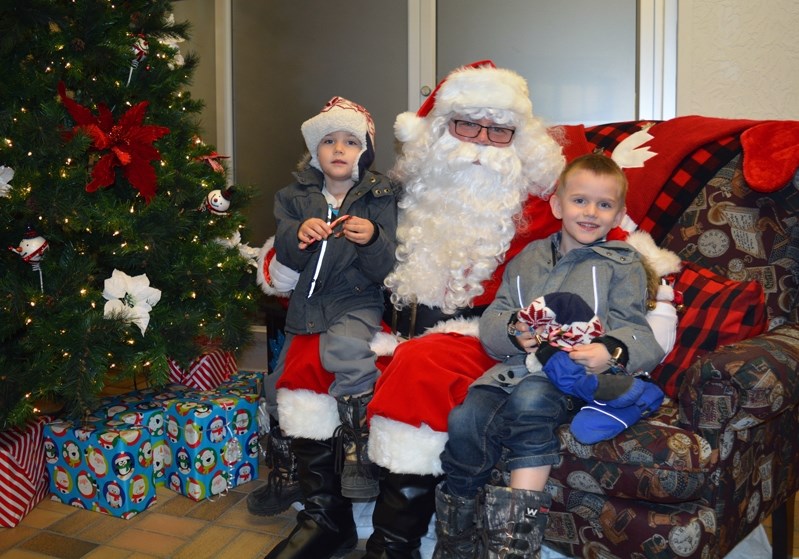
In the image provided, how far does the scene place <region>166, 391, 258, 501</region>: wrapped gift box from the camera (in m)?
2.38

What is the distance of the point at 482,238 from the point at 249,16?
2.73 meters

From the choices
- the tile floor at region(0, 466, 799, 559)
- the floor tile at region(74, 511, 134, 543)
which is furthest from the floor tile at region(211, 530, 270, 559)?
the floor tile at region(74, 511, 134, 543)

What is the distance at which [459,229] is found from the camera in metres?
2.14


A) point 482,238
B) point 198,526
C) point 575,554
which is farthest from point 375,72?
point 575,554

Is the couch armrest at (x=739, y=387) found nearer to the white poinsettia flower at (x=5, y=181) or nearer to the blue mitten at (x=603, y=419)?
the blue mitten at (x=603, y=419)

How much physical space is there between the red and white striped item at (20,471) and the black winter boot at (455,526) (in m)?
1.47

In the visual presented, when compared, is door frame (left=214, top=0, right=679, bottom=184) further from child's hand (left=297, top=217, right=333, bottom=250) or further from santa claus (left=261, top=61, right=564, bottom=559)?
child's hand (left=297, top=217, right=333, bottom=250)

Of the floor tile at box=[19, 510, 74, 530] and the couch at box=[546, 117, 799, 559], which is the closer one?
the couch at box=[546, 117, 799, 559]

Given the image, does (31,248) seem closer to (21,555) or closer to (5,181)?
(5,181)

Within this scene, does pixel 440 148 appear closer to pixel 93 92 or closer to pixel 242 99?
pixel 93 92

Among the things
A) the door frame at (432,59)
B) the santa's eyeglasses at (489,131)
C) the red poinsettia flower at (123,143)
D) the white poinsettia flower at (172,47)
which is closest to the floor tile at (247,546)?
the red poinsettia flower at (123,143)

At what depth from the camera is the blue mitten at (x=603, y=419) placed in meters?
1.59

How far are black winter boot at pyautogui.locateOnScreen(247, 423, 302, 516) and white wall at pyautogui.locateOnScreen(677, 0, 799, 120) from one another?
7.81 feet

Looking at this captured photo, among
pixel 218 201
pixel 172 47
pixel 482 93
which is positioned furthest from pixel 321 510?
pixel 172 47
